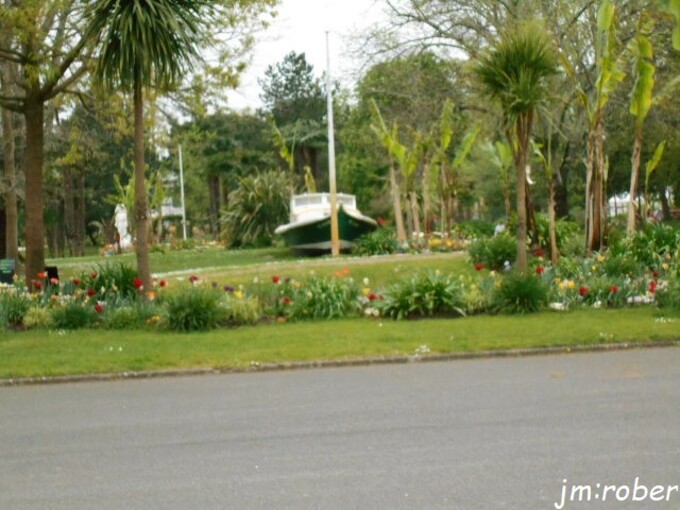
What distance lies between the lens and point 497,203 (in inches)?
2352

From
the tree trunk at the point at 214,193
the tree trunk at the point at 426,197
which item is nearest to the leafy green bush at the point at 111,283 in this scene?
the tree trunk at the point at 426,197

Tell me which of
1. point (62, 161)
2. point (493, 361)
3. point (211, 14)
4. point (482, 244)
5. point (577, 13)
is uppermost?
point (577, 13)

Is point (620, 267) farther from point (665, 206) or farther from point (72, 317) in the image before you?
point (665, 206)

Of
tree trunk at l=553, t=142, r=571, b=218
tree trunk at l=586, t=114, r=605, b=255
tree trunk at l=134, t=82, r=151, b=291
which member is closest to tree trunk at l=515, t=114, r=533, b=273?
tree trunk at l=586, t=114, r=605, b=255

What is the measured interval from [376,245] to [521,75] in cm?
1099

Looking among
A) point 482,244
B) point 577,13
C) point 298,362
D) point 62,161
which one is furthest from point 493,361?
point 577,13

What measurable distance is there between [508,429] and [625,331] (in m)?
6.43

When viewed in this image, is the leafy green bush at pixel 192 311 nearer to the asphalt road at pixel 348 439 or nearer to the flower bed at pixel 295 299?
the flower bed at pixel 295 299

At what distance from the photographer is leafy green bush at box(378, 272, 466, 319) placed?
653 inches

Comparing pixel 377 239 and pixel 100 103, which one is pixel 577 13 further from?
pixel 100 103

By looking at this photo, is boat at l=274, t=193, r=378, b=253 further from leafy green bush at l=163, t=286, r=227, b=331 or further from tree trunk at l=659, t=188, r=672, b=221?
tree trunk at l=659, t=188, r=672, b=221

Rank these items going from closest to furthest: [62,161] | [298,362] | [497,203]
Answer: [298,362], [62,161], [497,203]

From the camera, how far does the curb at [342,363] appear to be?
12.0 metres

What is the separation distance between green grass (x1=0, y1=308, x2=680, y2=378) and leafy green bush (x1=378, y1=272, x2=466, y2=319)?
1.49 feet
